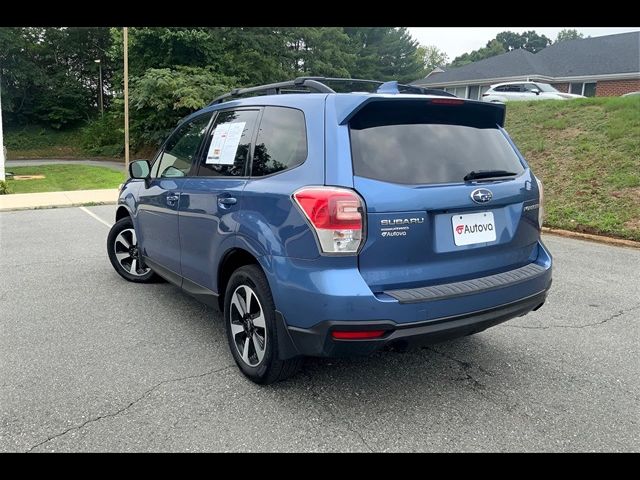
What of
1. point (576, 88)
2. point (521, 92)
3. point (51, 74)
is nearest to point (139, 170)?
point (521, 92)

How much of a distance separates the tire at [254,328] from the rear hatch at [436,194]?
67cm

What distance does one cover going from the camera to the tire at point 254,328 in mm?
2873

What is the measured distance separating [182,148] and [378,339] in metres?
2.48

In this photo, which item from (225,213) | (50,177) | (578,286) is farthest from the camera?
(50,177)

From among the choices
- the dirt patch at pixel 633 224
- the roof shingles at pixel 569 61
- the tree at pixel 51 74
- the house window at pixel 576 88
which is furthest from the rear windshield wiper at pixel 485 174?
the tree at pixel 51 74

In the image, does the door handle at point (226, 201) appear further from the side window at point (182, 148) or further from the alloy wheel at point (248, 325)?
the side window at point (182, 148)

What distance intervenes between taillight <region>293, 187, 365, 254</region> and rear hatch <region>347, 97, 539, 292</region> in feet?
0.17

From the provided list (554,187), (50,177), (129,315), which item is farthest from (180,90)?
(129,315)

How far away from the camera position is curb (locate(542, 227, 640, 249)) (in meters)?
7.39

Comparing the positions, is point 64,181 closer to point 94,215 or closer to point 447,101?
point 94,215

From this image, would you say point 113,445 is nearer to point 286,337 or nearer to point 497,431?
point 286,337

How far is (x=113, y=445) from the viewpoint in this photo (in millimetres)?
2504

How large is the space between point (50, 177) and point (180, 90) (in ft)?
21.9

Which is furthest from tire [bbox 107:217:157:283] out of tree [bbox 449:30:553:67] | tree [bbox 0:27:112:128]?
tree [bbox 449:30:553:67]
